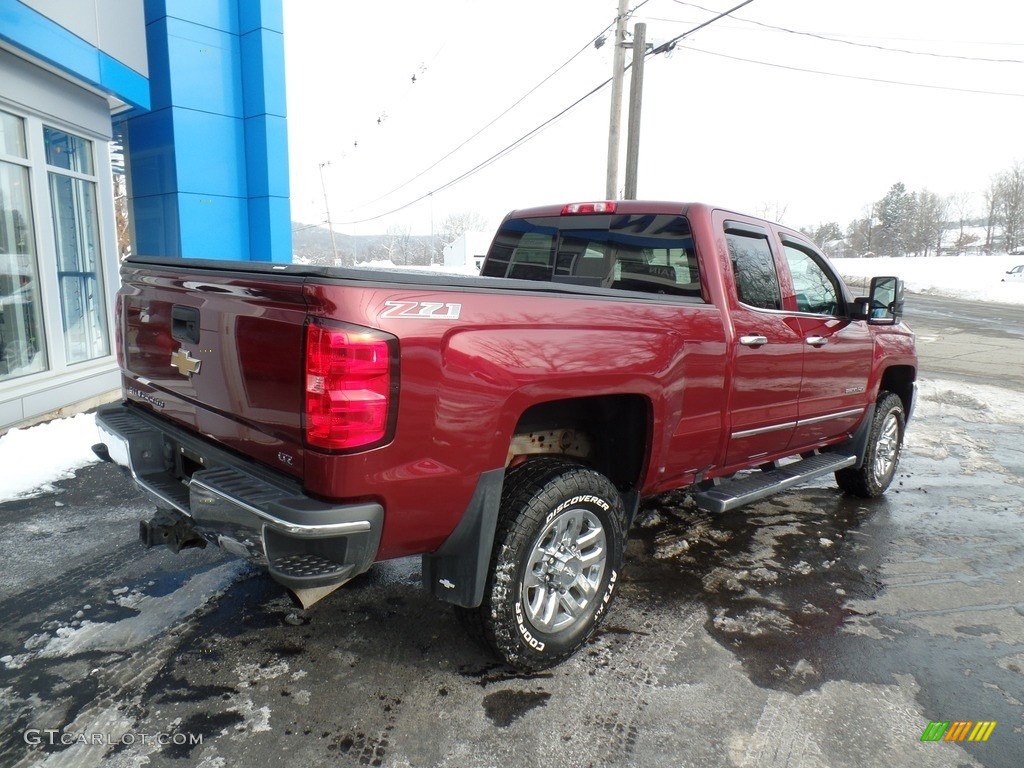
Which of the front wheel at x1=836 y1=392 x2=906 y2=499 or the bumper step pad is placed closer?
the bumper step pad

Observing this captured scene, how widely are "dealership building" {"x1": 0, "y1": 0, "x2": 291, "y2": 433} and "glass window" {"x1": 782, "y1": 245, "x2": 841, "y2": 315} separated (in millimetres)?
6768

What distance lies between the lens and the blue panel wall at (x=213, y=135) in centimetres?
996

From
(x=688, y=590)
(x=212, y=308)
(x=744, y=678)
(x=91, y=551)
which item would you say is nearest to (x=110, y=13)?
(x=91, y=551)

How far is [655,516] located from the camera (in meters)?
4.92

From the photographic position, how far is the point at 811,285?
462 cm

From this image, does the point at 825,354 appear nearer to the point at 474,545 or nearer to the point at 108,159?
the point at 474,545

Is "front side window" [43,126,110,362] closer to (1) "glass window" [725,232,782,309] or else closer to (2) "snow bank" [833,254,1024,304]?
(1) "glass window" [725,232,782,309]

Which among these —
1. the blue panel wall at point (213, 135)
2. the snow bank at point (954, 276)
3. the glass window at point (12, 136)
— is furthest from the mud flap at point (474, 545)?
the snow bank at point (954, 276)

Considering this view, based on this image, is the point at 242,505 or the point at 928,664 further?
the point at 928,664

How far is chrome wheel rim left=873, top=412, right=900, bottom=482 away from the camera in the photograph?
5398 millimetres

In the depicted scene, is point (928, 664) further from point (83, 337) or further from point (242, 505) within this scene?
point (83, 337)

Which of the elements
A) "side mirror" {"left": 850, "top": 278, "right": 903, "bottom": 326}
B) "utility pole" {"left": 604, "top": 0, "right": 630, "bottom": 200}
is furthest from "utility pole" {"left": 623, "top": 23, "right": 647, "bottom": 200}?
"side mirror" {"left": 850, "top": 278, "right": 903, "bottom": 326}

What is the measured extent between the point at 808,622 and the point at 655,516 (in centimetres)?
157

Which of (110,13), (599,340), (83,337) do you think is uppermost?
(110,13)
